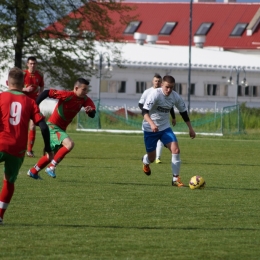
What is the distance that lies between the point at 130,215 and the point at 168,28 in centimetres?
6313

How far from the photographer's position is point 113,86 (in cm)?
6562

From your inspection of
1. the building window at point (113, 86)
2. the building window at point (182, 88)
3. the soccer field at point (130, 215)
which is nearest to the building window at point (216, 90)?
the building window at point (182, 88)

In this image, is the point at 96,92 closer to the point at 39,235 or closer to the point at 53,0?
the point at 53,0

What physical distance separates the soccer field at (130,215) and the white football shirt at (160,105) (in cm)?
105

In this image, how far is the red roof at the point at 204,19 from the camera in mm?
69688

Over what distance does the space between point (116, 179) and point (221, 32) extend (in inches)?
2190

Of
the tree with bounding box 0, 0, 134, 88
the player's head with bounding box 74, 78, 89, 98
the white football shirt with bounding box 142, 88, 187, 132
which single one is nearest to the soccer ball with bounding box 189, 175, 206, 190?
the white football shirt with bounding box 142, 88, 187, 132

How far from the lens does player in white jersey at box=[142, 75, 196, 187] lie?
1459 centimetres

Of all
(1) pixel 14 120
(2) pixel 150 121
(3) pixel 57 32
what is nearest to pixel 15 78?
(1) pixel 14 120

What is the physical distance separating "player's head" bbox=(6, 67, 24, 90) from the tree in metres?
28.1

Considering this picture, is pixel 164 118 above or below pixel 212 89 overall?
below

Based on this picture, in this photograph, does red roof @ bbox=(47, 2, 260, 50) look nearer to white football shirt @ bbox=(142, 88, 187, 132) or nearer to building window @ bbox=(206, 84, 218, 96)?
building window @ bbox=(206, 84, 218, 96)

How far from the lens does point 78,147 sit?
26.3m

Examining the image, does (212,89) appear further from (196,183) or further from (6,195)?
(6,195)
